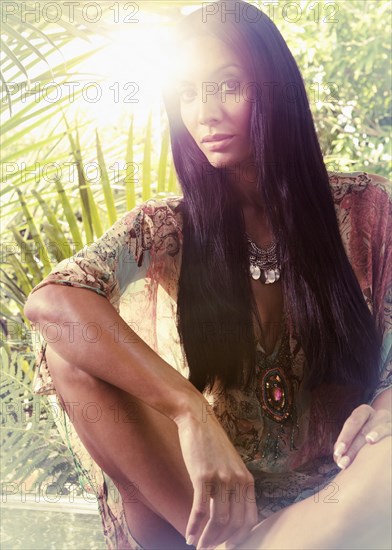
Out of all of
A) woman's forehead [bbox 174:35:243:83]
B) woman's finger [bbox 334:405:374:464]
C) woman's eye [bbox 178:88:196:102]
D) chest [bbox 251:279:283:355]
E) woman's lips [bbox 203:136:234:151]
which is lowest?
woman's finger [bbox 334:405:374:464]

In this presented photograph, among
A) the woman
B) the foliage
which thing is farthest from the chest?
the foliage

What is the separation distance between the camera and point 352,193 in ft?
3.17

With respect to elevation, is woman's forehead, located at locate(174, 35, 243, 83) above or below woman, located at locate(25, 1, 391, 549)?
above

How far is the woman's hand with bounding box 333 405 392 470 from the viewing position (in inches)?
29.7

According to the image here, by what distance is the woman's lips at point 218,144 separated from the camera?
945mm

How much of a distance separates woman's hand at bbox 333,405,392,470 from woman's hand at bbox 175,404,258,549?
90 millimetres

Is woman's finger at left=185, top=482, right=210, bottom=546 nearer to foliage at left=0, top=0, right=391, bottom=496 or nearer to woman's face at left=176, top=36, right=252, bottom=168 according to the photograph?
woman's face at left=176, top=36, right=252, bottom=168

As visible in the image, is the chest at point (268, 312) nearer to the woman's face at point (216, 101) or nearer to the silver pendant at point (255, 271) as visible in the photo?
the silver pendant at point (255, 271)

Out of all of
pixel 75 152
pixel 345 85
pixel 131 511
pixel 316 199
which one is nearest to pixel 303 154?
pixel 316 199

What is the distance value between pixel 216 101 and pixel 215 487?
449 millimetres

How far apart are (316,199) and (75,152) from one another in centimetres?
61

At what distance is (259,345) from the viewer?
0.94 meters

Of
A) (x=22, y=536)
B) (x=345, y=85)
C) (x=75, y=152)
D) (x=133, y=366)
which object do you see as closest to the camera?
(x=133, y=366)

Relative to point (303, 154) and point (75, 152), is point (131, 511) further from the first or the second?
point (75, 152)
